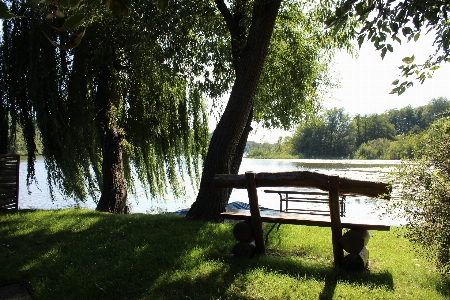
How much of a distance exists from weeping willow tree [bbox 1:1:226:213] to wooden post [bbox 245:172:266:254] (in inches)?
118

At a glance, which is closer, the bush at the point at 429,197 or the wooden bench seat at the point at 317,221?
the bush at the point at 429,197

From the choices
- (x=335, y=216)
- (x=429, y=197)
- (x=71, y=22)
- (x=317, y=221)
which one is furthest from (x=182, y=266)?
(x=71, y=22)

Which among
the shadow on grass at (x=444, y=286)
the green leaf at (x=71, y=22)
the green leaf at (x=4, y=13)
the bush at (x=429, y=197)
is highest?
the green leaf at (x=4, y=13)

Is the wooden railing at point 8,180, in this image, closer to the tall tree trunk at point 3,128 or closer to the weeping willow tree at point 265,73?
the tall tree trunk at point 3,128

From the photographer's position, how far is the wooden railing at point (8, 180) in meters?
7.08

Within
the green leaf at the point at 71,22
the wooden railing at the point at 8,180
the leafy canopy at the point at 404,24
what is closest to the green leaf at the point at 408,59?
the leafy canopy at the point at 404,24

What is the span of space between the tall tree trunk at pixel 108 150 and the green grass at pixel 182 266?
270 cm

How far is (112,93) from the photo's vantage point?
858 centimetres

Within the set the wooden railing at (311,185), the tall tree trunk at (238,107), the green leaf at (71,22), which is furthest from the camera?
the tall tree trunk at (238,107)

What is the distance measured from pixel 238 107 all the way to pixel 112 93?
12.9ft

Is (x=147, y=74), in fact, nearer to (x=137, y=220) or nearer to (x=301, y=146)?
(x=137, y=220)

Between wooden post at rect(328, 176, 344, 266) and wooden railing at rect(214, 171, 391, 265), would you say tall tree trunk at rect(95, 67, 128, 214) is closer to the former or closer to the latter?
wooden railing at rect(214, 171, 391, 265)

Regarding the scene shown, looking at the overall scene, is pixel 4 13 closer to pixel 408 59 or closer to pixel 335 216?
pixel 335 216

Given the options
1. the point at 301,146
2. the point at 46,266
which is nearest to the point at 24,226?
the point at 46,266
